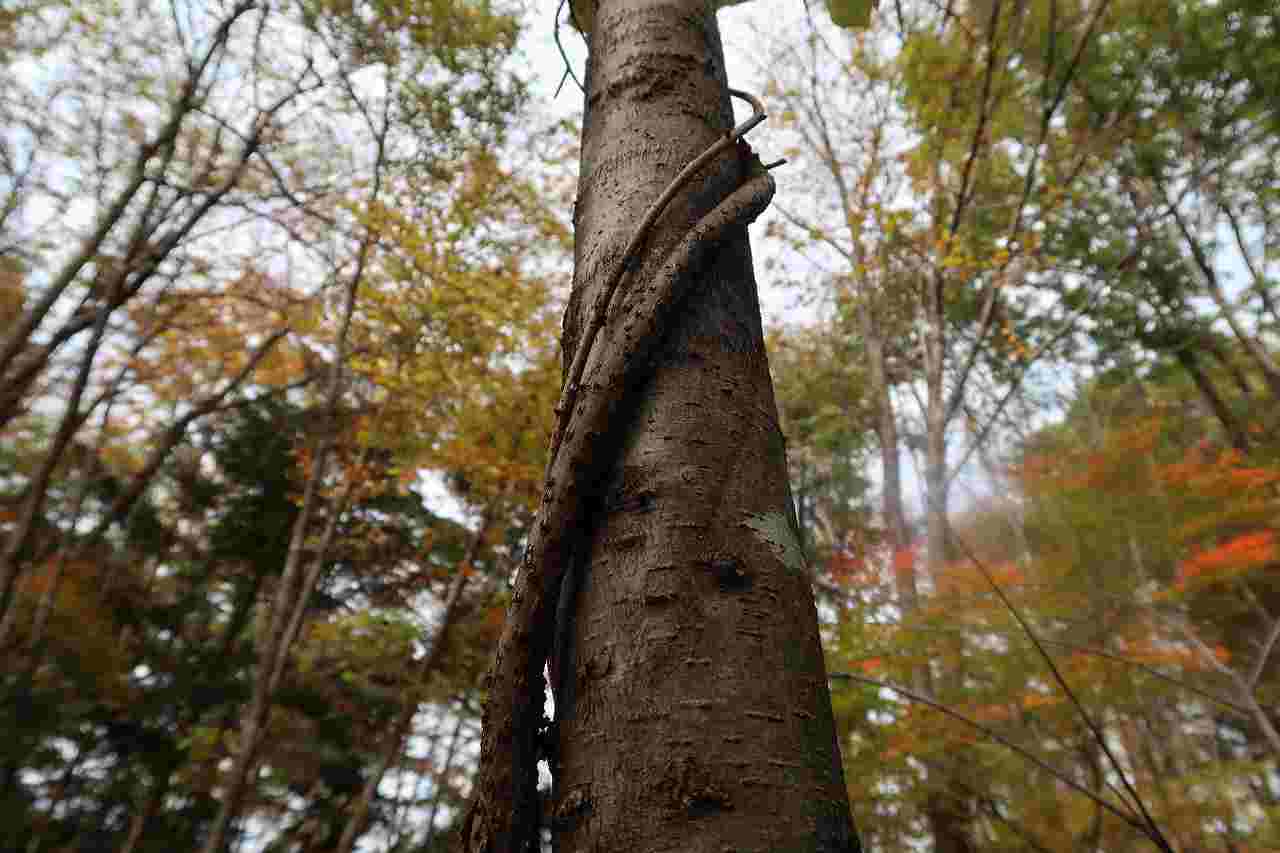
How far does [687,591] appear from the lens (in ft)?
1.87

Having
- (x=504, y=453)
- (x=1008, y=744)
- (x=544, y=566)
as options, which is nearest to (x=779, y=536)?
(x=544, y=566)

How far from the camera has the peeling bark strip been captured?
488mm

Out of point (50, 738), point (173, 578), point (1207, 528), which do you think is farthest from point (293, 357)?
point (1207, 528)

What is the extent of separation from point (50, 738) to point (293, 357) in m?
5.06

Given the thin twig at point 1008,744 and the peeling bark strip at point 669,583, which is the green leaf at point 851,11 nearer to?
the peeling bark strip at point 669,583

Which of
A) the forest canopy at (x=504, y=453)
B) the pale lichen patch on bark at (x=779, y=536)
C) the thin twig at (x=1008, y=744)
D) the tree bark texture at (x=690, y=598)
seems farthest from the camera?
the forest canopy at (x=504, y=453)

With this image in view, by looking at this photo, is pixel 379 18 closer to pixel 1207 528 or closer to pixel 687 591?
pixel 687 591

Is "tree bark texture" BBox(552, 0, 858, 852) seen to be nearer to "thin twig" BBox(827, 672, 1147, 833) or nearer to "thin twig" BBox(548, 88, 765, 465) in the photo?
"thin twig" BBox(548, 88, 765, 465)

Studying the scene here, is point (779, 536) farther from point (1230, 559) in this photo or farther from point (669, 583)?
point (1230, 559)

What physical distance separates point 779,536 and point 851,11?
93cm

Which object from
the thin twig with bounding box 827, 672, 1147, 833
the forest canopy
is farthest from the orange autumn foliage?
the thin twig with bounding box 827, 672, 1147, 833

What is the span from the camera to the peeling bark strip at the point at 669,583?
488 mm

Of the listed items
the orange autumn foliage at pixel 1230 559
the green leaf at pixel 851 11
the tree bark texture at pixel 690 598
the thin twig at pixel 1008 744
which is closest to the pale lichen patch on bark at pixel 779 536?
the tree bark texture at pixel 690 598

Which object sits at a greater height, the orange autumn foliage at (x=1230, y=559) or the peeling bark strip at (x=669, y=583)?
the orange autumn foliage at (x=1230, y=559)
